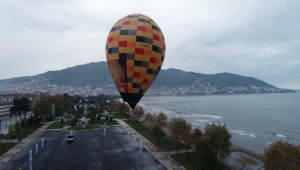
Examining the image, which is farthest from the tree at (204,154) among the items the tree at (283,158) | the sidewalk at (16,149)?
the sidewalk at (16,149)

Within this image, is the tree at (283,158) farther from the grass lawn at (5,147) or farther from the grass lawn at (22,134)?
the grass lawn at (22,134)

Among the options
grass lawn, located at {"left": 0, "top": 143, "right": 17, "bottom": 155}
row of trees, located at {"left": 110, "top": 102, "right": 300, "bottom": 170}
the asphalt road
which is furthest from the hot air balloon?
grass lawn, located at {"left": 0, "top": 143, "right": 17, "bottom": 155}

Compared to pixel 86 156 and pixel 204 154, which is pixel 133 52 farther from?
pixel 86 156

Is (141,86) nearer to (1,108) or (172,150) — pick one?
(172,150)

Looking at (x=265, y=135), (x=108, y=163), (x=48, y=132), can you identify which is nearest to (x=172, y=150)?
(x=108, y=163)

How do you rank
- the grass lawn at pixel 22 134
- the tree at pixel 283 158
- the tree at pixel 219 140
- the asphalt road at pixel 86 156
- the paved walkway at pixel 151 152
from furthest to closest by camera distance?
the grass lawn at pixel 22 134 < the tree at pixel 219 140 < the paved walkway at pixel 151 152 < the asphalt road at pixel 86 156 < the tree at pixel 283 158

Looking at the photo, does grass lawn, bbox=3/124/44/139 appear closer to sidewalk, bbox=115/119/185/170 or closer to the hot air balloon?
sidewalk, bbox=115/119/185/170
